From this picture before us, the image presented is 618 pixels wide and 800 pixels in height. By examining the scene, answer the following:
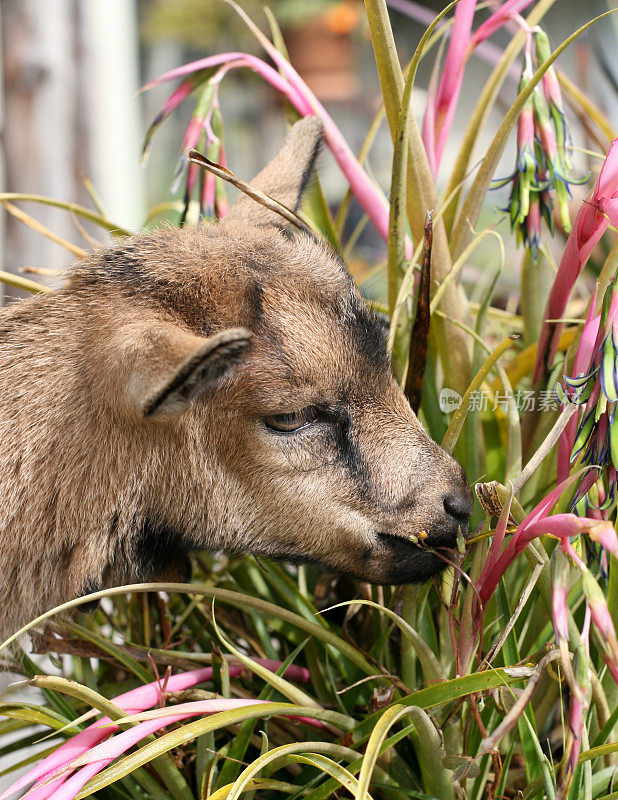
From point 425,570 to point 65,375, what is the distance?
484mm

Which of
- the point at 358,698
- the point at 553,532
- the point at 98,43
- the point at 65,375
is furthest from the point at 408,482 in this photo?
the point at 98,43

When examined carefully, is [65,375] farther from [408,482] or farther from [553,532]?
[553,532]

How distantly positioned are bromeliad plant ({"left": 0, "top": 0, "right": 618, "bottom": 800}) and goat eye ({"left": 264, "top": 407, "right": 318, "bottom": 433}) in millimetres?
175

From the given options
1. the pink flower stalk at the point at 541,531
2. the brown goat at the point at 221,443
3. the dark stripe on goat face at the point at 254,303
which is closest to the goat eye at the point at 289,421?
the brown goat at the point at 221,443

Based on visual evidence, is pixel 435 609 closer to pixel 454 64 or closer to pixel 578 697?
pixel 578 697

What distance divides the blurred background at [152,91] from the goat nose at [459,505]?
1.67 feet

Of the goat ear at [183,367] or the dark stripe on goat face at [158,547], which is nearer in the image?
the goat ear at [183,367]

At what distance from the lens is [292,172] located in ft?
3.57

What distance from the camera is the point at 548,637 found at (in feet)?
2.98

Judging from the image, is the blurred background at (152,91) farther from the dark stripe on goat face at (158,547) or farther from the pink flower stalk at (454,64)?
the dark stripe on goat face at (158,547)

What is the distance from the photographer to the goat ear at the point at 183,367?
26.2 inches

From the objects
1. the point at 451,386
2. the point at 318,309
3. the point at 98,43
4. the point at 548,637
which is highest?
the point at 98,43

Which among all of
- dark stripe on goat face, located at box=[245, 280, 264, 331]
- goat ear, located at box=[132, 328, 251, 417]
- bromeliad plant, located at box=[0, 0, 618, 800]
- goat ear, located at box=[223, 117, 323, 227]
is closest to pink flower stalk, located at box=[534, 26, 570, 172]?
bromeliad plant, located at box=[0, 0, 618, 800]

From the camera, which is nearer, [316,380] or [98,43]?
[316,380]
